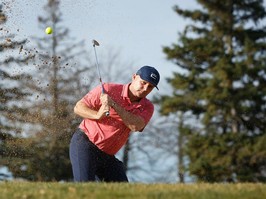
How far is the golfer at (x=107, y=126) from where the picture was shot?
8.06 m

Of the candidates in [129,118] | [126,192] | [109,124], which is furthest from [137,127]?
[126,192]

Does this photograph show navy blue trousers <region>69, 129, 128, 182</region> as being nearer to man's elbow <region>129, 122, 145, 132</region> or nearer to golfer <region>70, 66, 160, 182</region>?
golfer <region>70, 66, 160, 182</region>

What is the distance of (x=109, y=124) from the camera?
827 centimetres

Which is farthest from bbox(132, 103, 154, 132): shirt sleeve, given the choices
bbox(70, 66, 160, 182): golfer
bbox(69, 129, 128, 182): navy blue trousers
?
bbox(69, 129, 128, 182): navy blue trousers

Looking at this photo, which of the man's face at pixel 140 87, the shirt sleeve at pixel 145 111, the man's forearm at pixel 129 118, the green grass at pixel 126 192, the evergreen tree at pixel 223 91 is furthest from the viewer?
the evergreen tree at pixel 223 91

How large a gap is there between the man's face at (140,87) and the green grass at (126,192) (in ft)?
4.98

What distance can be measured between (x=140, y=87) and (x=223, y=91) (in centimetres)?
2176

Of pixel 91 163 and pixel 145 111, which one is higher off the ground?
pixel 145 111

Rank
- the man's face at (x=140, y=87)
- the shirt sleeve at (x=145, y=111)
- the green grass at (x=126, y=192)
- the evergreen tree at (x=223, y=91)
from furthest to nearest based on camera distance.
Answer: the evergreen tree at (x=223, y=91), the shirt sleeve at (x=145, y=111), the man's face at (x=140, y=87), the green grass at (x=126, y=192)

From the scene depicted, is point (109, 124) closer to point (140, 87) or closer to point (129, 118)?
point (129, 118)

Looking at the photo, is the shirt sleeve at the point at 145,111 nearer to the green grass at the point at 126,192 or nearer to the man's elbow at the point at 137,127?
the man's elbow at the point at 137,127

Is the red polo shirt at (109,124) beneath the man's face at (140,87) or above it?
beneath

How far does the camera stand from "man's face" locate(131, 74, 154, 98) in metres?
8.09

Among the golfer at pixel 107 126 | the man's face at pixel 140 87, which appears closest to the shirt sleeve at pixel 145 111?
the golfer at pixel 107 126
